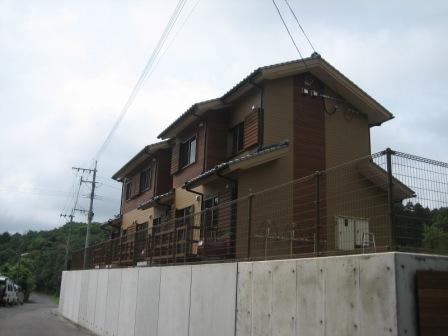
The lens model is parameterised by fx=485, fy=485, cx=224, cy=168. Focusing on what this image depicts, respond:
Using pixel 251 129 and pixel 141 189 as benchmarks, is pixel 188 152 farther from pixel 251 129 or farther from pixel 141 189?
pixel 141 189

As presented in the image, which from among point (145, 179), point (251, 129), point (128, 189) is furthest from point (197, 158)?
point (128, 189)

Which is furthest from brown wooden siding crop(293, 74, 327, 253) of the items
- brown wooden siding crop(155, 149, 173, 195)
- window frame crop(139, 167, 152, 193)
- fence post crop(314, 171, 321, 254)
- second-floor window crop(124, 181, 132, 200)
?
second-floor window crop(124, 181, 132, 200)

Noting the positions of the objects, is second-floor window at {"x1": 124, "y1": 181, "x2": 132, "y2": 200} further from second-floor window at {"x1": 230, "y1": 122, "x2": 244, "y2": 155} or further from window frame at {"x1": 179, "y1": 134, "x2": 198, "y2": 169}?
second-floor window at {"x1": 230, "y1": 122, "x2": 244, "y2": 155}

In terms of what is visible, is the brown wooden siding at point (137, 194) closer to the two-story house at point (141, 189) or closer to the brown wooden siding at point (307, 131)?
the two-story house at point (141, 189)

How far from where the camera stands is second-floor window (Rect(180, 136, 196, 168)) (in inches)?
744

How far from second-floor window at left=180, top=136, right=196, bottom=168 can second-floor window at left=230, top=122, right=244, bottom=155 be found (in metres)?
1.84

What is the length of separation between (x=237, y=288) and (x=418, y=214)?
11.6 ft

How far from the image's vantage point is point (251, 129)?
15555 mm

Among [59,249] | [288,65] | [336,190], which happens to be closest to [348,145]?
[288,65]

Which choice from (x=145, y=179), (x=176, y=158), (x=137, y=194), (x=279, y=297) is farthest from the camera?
(x=137, y=194)

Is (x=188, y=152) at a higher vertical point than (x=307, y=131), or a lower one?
higher

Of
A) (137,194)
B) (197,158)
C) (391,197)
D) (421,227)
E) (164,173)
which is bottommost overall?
(421,227)

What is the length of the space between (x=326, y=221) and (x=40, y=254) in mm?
73895

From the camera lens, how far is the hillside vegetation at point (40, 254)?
5436 cm
